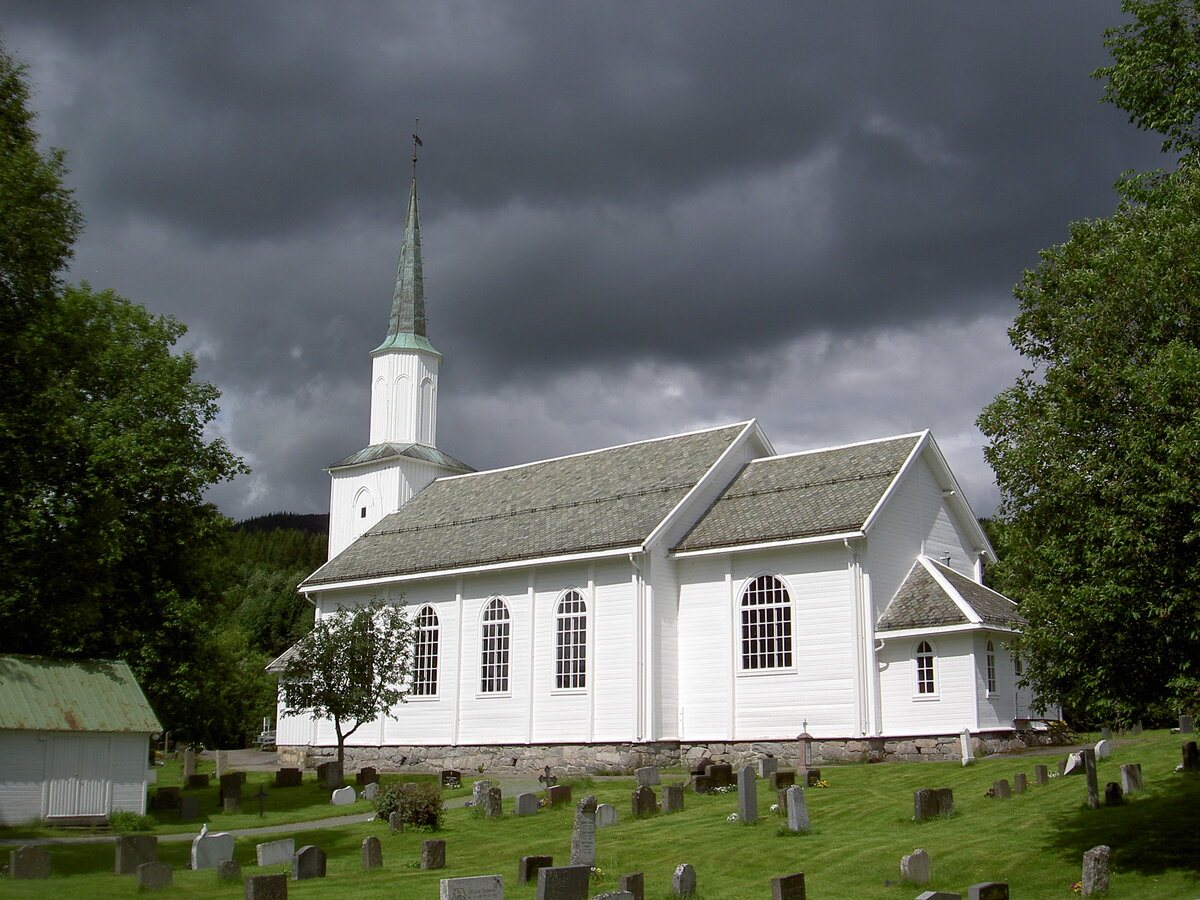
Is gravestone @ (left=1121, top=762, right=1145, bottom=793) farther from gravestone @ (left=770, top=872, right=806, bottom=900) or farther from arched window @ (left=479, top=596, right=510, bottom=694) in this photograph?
arched window @ (left=479, top=596, right=510, bottom=694)

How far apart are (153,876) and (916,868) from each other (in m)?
10.2

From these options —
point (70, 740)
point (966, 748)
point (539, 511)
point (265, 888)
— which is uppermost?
point (539, 511)

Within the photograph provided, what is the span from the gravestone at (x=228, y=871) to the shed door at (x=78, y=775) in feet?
27.5

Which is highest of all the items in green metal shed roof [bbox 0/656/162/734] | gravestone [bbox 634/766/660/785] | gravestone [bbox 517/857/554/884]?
green metal shed roof [bbox 0/656/162/734]

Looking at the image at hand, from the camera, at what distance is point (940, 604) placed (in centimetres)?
2925

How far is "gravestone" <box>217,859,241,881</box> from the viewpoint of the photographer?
1673 centimetres

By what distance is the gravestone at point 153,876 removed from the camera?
15825 millimetres

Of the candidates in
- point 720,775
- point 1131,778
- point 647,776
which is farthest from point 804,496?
point 1131,778

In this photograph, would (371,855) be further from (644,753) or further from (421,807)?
(644,753)

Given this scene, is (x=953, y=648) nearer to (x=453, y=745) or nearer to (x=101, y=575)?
(x=453, y=745)

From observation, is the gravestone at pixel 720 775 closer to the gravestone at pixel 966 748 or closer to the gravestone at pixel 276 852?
the gravestone at pixel 966 748

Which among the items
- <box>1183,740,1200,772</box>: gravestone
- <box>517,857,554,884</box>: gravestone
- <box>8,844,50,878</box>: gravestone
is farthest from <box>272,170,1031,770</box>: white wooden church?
<box>8,844,50,878</box>: gravestone

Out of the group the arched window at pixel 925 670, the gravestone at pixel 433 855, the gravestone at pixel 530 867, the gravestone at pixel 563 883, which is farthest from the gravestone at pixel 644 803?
the arched window at pixel 925 670

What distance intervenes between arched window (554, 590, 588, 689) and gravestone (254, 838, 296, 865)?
51.0 feet
